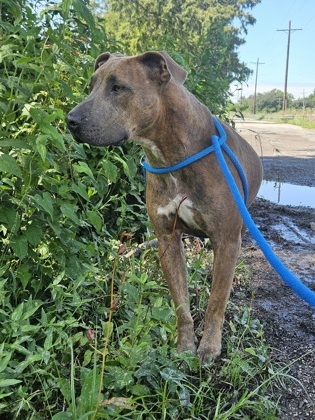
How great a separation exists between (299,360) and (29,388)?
1.55 meters

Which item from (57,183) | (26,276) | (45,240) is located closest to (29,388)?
(26,276)

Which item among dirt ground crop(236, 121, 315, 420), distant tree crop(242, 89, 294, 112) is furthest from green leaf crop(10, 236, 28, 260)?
distant tree crop(242, 89, 294, 112)

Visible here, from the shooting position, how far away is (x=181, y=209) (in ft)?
9.46

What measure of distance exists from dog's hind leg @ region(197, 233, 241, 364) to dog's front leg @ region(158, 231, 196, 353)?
0.10 meters

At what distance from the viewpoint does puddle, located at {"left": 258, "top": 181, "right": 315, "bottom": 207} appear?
25.0 ft

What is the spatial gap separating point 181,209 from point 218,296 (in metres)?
0.54

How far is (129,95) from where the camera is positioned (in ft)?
8.39

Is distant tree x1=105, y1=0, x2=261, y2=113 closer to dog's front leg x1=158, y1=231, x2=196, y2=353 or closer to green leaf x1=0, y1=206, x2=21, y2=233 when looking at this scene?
dog's front leg x1=158, y1=231, x2=196, y2=353

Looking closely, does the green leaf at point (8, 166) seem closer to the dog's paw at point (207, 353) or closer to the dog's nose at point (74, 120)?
the dog's nose at point (74, 120)

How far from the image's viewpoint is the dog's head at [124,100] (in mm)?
2393

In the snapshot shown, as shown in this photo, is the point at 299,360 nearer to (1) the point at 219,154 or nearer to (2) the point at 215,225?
(2) the point at 215,225

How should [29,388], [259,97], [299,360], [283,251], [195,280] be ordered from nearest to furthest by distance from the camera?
[29,388] < [299,360] < [195,280] < [283,251] < [259,97]

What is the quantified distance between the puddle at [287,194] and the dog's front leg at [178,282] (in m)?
4.63

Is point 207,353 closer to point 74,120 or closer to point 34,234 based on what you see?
point 34,234
